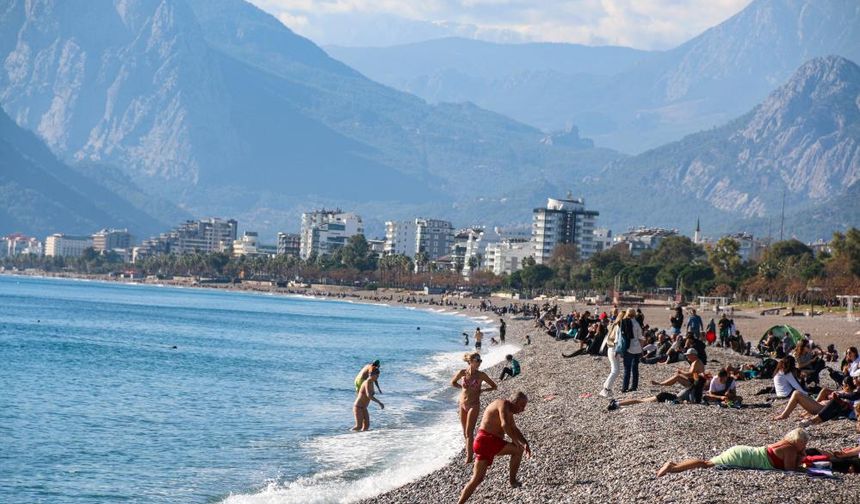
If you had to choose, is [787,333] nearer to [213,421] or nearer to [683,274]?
[213,421]

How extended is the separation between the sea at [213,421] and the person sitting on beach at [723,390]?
15.2 ft

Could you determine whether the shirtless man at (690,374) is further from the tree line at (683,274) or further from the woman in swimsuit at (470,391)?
the tree line at (683,274)

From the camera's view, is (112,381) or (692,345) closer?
(692,345)

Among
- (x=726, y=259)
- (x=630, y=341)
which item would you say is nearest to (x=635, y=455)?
(x=630, y=341)

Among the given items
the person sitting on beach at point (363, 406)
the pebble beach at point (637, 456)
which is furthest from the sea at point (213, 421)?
the pebble beach at point (637, 456)

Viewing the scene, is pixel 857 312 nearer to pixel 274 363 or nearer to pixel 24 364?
pixel 274 363

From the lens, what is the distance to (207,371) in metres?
43.5

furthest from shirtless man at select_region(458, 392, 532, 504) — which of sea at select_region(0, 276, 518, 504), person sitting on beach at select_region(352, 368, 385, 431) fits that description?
person sitting on beach at select_region(352, 368, 385, 431)

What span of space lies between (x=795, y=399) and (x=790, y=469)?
5.30m

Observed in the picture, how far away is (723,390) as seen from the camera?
915 inches

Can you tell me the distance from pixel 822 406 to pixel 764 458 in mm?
5468

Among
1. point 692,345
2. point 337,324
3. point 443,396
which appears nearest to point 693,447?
point 692,345

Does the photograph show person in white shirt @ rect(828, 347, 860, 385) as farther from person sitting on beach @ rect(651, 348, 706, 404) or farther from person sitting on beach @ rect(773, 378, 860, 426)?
person sitting on beach @ rect(773, 378, 860, 426)

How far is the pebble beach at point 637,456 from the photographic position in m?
14.5
